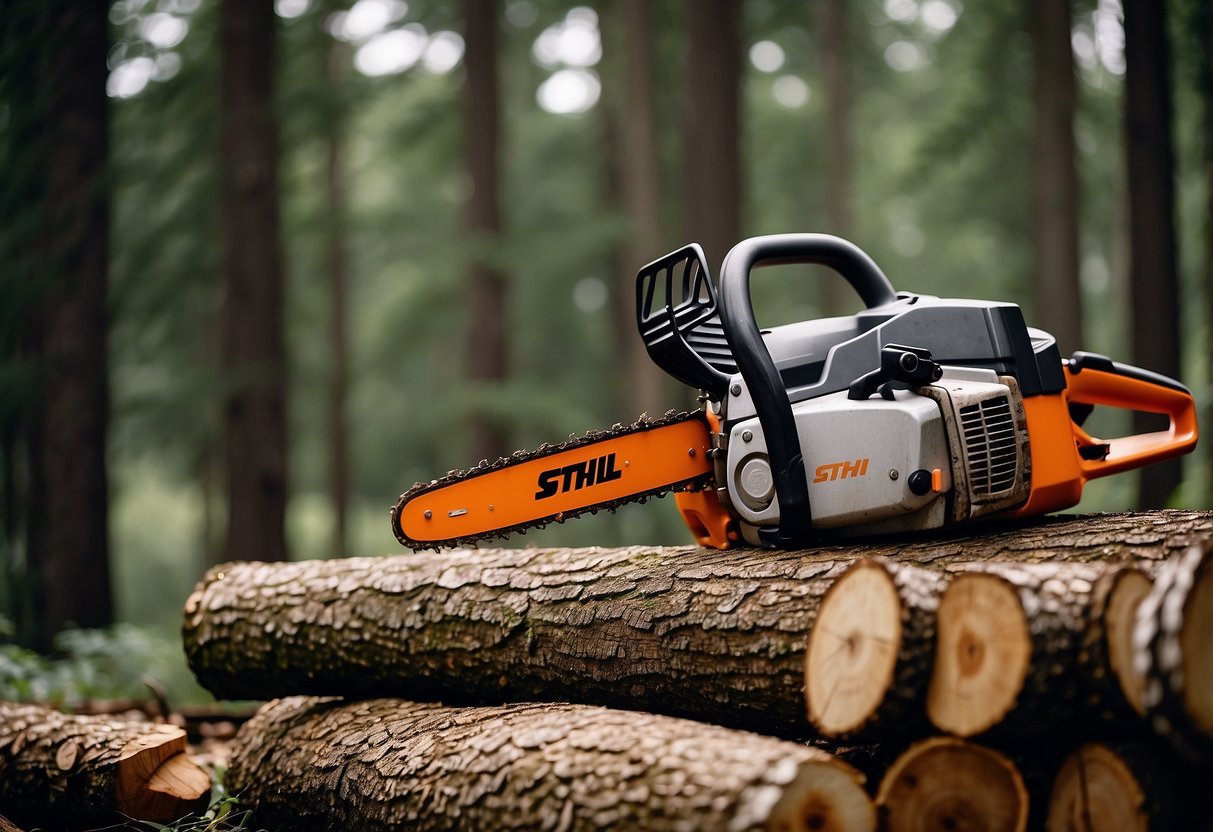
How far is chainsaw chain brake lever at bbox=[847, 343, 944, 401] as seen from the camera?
2645mm

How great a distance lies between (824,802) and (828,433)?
107 centimetres

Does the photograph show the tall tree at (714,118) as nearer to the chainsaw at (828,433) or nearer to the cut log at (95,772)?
the chainsaw at (828,433)

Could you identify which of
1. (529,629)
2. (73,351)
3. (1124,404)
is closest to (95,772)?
(529,629)

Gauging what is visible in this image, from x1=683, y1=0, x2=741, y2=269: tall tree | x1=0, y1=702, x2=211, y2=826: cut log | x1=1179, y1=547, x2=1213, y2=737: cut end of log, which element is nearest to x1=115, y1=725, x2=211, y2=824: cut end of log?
x1=0, y1=702, x2=211, y2=826: cut log

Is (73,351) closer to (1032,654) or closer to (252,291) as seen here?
(252,291)

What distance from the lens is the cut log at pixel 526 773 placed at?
1878mm

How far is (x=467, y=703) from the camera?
10.4ft

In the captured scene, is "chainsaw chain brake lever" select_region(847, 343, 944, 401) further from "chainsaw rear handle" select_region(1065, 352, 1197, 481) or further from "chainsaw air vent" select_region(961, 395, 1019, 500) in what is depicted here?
"chainsaw rear handle" select_region(1065, 352, 1197, 481)

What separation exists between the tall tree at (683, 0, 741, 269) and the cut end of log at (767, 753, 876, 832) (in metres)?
6.88

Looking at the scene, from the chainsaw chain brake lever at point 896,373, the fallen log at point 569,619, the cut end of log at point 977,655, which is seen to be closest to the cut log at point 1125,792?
the cut end of log at point 977,655

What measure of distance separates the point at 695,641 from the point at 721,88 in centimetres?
698

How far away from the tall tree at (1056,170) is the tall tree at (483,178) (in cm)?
575

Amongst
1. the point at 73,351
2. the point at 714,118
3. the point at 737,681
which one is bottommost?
the point at 737,681

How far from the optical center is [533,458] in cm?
290
